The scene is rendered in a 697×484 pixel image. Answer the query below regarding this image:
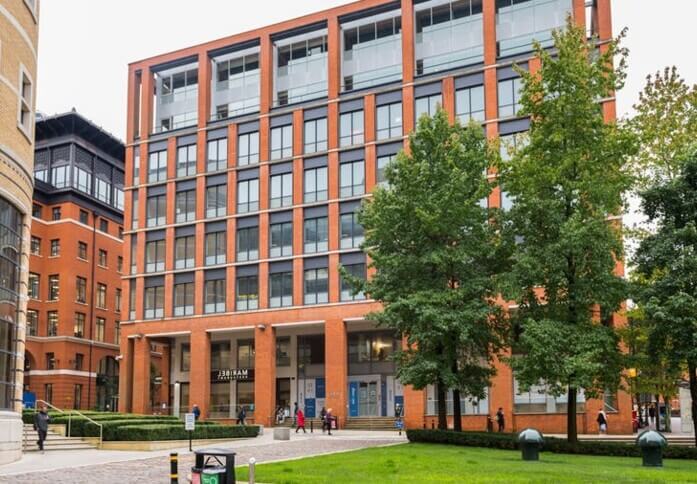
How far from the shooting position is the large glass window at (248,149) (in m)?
59.2

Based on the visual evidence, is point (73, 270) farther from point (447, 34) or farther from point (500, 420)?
point (500, 420)

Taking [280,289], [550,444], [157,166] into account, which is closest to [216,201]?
[157,166]

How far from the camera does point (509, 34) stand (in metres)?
53.4

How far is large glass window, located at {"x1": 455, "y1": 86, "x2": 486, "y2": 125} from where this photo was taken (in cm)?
5234

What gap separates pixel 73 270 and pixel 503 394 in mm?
39781

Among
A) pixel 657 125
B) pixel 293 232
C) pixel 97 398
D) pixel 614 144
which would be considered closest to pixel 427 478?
pixel 614 144

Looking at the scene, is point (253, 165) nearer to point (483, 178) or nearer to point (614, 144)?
point (483, 178)

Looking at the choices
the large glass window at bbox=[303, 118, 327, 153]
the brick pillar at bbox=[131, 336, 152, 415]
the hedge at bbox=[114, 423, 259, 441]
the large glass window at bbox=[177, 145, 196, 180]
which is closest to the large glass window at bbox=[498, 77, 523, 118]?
the large glass window at bbox=[303, 118, 327, 153]

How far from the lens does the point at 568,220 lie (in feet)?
96.6

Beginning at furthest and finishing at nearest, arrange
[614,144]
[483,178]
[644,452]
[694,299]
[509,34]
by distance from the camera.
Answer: [509,34] → [483,178] → [614,144] → [694,299] → [644,452]

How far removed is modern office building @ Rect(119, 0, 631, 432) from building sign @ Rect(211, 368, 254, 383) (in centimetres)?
16

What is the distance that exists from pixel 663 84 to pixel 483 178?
899cm

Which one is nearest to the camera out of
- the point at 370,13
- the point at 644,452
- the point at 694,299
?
the point at 644,452

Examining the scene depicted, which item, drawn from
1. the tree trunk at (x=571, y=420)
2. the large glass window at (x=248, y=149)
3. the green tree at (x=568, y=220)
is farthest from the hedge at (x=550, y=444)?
the large glass window at (x=248, y=149)
